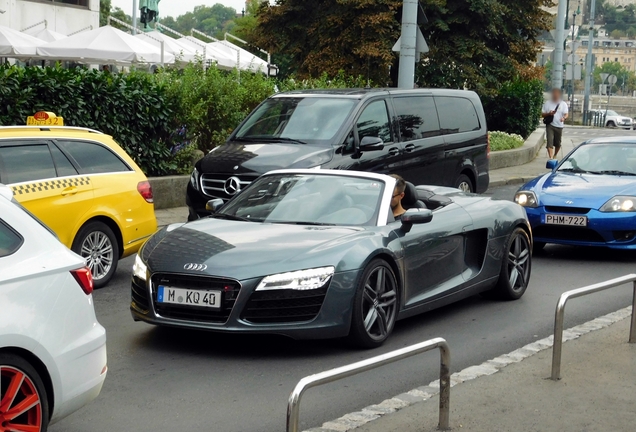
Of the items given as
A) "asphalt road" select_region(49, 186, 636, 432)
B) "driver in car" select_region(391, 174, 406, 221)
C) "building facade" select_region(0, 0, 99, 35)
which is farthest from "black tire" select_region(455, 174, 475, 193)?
"building facade" select_region(0, 0, 99, 35)

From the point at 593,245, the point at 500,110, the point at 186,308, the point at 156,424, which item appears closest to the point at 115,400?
the point at 156,424

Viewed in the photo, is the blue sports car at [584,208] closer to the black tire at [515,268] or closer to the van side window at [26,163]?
the black tire at [515,268]

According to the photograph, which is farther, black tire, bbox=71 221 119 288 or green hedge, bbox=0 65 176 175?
green hedge, bbox=0 65 176 175

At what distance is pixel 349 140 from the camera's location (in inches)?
528

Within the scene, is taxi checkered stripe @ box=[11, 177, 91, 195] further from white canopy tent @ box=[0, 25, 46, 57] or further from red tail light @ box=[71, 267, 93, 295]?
white canopy tent @ box=[0, 25, 46, 57]

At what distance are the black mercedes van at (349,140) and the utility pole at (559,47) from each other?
17880mm

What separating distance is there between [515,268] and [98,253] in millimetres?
3965

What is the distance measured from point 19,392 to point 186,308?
8.34 feet

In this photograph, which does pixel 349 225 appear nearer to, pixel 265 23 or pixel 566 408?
pixel 566 408

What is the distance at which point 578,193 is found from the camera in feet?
40.9

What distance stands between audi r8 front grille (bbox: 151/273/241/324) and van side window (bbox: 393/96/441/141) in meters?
7.58

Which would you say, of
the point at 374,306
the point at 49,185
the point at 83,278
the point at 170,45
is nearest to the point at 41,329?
the point at 83,278

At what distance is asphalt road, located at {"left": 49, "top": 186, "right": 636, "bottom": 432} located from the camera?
6.00 metres

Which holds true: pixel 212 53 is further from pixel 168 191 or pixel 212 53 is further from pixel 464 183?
pixel 464 183
